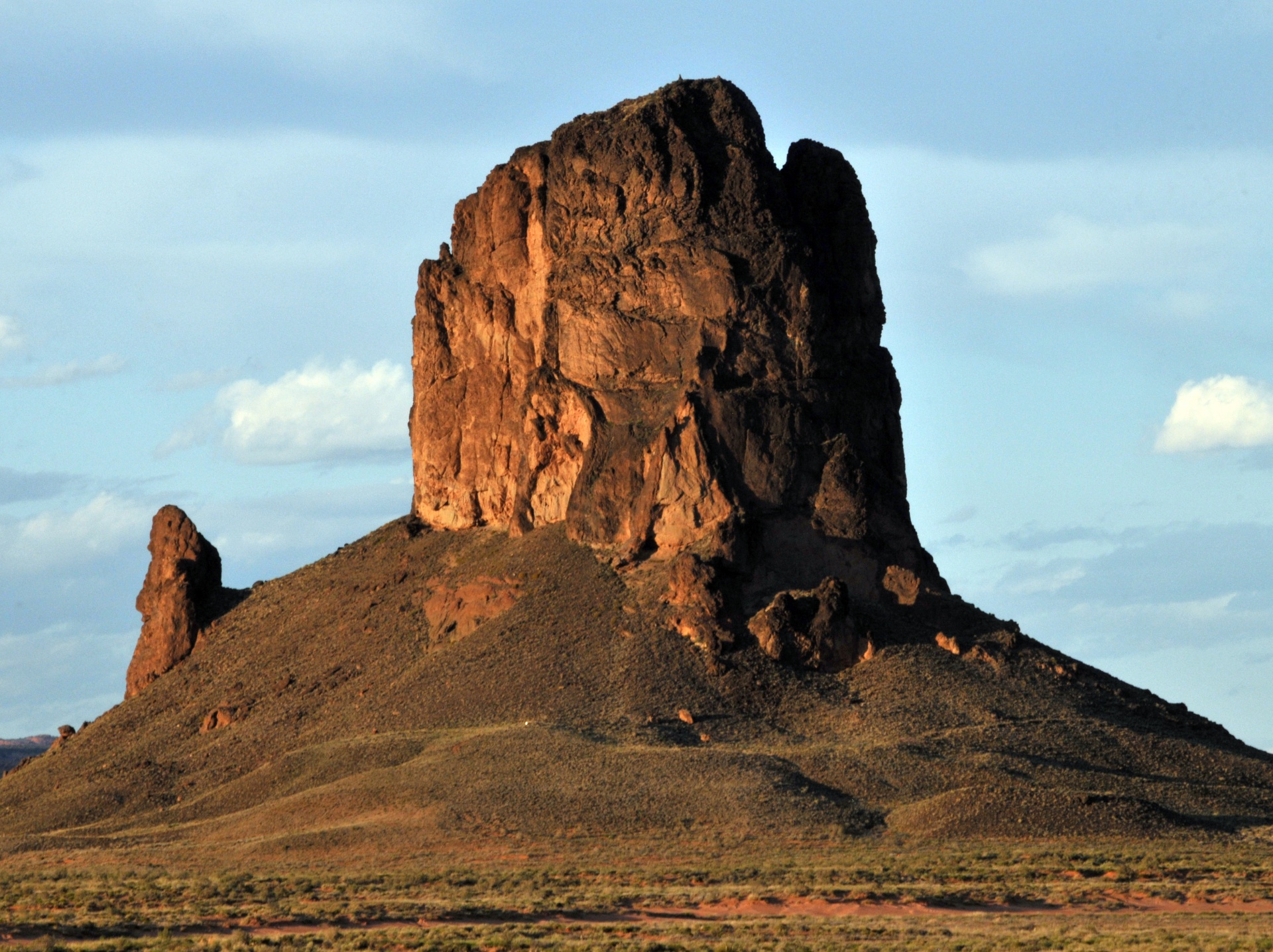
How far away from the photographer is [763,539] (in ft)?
319

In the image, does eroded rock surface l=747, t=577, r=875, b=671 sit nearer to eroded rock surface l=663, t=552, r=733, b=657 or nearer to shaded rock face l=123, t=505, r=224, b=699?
eroded rock surface l=663, t=552, r=733, b=657

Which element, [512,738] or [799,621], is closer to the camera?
[512,738]

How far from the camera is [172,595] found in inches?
4377

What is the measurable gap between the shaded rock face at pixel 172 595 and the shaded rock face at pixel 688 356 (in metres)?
14.9

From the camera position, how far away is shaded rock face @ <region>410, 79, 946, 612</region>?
97938mm

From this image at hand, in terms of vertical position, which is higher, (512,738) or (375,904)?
(512,738)

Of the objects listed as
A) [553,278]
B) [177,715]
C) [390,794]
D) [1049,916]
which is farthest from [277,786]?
[1049,916]

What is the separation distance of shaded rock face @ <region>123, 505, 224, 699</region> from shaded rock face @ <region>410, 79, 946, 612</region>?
49.0ft

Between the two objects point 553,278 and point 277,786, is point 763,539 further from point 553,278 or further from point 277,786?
point 277,786

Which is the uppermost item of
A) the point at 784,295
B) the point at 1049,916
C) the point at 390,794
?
the point at 784,295

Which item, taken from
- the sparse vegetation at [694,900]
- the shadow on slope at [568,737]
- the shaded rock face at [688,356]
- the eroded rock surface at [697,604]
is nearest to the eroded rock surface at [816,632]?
the shadow on slope at [568,737]

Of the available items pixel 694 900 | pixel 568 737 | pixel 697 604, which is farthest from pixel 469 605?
pixel 694 900

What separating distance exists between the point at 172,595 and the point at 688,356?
3369 centimetres

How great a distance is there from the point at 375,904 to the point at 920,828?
24785 millimetres
